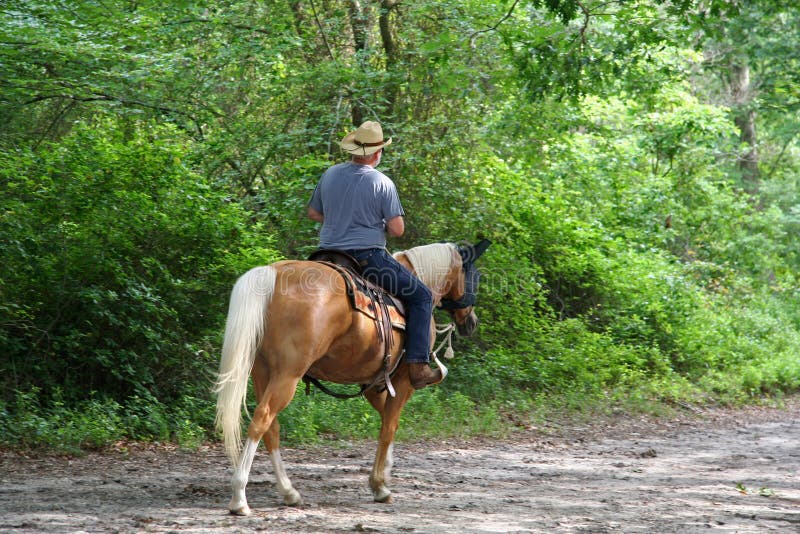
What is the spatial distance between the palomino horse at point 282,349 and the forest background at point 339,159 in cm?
285

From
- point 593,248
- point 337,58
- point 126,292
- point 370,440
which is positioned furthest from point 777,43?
point 126,292

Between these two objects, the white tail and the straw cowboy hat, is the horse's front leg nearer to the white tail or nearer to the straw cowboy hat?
the white tail

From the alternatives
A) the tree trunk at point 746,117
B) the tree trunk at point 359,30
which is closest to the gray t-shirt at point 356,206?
the tree trunk at point 359,30

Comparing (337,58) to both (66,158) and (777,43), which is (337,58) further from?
(777,43)

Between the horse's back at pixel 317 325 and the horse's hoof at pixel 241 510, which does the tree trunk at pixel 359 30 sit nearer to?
the horse's back at pixel 317 325

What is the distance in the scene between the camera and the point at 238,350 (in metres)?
5.53

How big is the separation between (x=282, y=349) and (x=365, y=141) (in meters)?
1.80

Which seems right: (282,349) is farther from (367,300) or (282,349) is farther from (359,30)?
(359,30)

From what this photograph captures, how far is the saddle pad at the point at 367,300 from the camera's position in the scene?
239 inches

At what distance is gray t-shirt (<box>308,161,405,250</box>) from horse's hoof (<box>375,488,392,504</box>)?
1845 mm

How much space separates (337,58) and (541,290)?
5.10 metres

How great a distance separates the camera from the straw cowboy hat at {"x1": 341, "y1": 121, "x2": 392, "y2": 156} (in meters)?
6.46

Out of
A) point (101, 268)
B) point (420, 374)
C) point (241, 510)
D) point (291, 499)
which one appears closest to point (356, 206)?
point (420, 374)

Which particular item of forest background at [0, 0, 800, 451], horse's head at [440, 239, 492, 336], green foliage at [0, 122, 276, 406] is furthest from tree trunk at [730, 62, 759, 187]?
green foliage at [0, 122, 276, 406]
